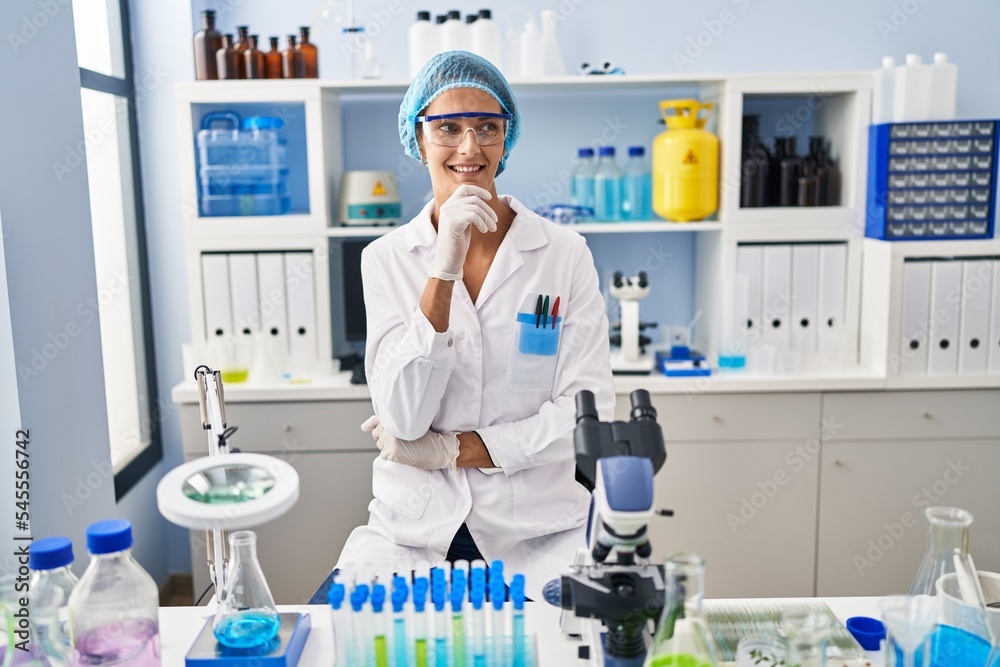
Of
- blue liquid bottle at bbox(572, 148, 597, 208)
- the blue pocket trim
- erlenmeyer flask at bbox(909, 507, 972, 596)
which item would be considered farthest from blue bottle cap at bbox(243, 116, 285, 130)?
erlenmeyer flask at bbox(909, 507, 972, 596)

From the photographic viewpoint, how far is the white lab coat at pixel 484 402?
68.7 inches

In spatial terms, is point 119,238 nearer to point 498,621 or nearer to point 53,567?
point 53,567

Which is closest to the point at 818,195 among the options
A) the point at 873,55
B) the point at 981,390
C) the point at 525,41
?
the point at 873,55

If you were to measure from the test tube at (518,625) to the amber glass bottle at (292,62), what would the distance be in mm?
2165

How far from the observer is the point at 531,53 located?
2826 millimetres

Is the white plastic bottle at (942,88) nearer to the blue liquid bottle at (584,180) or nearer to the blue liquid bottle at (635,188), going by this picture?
the blue liquid bottle at (635,188)

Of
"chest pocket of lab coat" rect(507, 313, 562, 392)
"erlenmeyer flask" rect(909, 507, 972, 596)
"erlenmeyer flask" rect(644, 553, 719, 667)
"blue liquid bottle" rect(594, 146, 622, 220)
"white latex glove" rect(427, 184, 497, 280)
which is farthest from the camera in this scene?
"blue liquid bottle" rect(594, 146, 622, 220)

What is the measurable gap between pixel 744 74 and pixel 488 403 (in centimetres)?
155

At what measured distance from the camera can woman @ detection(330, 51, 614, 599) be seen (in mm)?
1737

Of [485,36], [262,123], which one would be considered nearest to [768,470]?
[485,36]

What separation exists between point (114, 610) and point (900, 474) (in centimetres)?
244

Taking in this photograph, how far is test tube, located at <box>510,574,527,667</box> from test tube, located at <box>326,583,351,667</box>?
22 centimetres

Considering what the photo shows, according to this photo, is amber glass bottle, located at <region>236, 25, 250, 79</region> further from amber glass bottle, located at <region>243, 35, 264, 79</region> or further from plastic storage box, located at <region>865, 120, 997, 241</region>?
plastic storage box, located at <region>865, 120, 997, 241</region>

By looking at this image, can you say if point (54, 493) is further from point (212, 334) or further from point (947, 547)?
point (947, 547)
